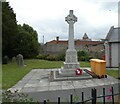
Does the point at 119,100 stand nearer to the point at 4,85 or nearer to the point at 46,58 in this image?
the point at 4,85

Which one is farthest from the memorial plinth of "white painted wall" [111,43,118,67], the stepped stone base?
"white painted wall" [111,43,118,67]

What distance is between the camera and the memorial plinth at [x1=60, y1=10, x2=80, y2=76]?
1973 cm

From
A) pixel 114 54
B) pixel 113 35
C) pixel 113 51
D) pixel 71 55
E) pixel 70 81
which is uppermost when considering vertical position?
pixel 113 35

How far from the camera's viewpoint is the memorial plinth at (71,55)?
1973 centimetres

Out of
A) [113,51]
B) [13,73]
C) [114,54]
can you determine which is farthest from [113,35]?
[13,73]

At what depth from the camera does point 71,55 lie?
68.0ft

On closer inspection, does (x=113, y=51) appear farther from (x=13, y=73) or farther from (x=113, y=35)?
(x=13, y=73)

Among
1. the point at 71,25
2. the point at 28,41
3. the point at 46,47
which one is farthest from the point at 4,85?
the point at 46,47

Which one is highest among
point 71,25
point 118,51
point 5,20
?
point 5,20

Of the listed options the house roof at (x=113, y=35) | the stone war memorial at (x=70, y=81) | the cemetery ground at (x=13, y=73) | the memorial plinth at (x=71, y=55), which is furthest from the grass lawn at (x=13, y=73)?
the house roof at (x=113, y=35)

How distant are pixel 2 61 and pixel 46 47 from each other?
1181 inches

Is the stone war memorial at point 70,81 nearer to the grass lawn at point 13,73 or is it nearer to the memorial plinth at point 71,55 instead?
the memorial plinth at point 71,55

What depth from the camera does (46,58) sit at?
50.2 m

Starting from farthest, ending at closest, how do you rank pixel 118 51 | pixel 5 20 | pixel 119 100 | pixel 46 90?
pixel 5 20
pixel 118 51
pixel 46 90
pixel 119 100
